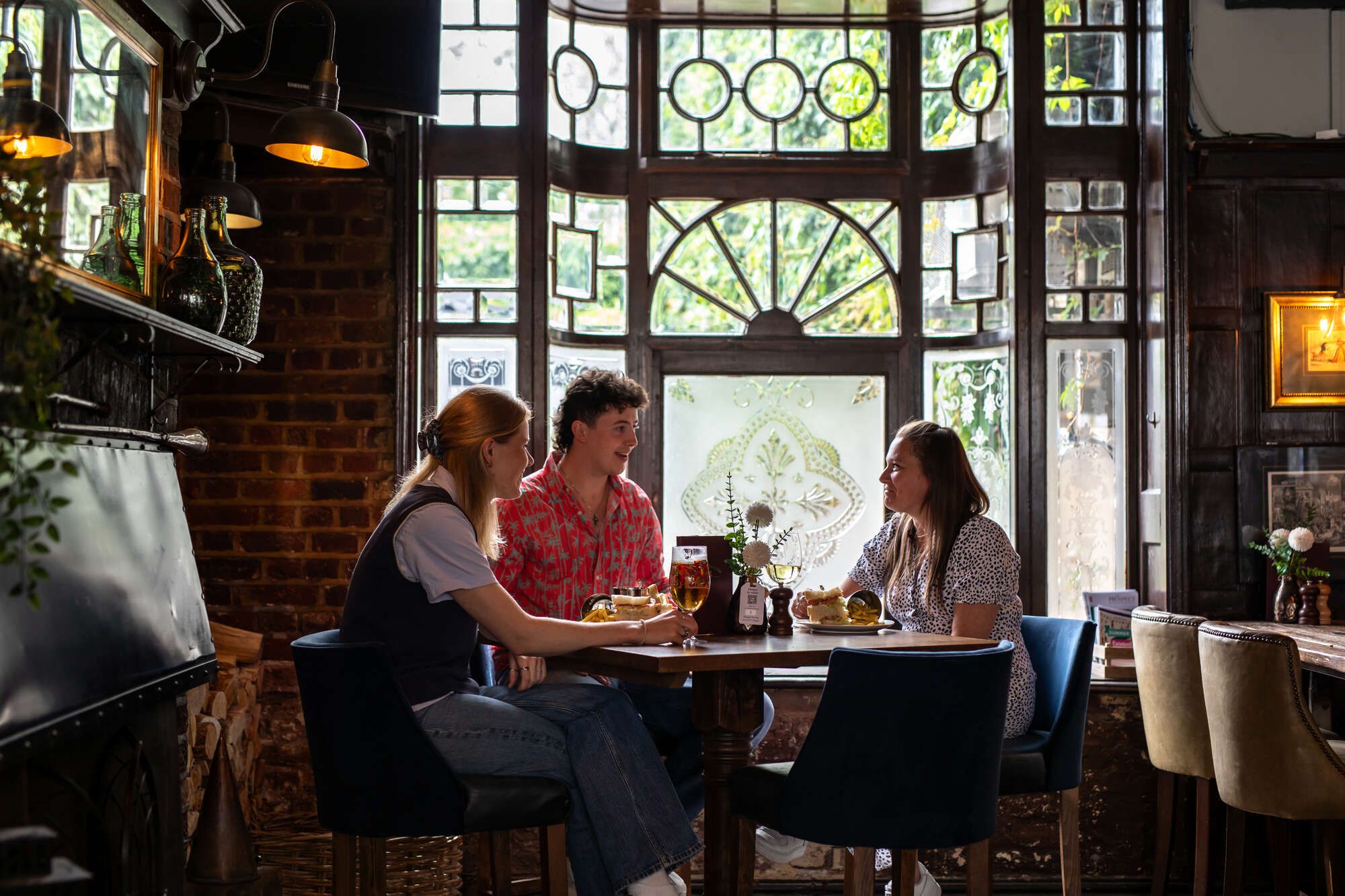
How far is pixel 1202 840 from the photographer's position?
3.81 meters

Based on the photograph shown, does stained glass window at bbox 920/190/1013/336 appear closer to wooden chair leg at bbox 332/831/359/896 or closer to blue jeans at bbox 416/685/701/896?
blue jeans at bbox 416/685/701/896

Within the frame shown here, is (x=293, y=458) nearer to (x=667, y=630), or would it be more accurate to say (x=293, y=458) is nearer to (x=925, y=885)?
(x=667, y=630)

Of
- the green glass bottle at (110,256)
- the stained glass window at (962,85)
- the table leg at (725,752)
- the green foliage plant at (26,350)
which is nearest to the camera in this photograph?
the green foliage plant at (26,350)

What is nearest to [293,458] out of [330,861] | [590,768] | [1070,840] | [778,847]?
[330,861]

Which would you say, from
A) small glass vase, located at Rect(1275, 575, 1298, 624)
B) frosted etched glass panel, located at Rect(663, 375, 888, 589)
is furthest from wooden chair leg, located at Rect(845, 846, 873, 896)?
small glass vase, located at Rect(1275, 575, 1298, 624)

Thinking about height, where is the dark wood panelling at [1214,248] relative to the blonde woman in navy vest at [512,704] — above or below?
above

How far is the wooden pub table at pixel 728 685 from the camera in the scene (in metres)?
2.67

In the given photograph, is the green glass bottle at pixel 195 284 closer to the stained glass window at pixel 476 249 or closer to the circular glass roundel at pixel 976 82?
the stained glass window at pixel 476 249

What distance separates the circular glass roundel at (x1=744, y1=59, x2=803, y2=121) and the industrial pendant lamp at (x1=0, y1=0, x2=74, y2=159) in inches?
117

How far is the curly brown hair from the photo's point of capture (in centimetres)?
362

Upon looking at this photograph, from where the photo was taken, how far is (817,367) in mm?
4758

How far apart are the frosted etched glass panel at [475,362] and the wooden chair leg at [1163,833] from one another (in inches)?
95.2

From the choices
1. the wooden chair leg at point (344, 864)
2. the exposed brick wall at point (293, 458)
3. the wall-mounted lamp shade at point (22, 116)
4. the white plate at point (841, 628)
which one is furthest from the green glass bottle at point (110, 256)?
the white plate at point (841, 628)

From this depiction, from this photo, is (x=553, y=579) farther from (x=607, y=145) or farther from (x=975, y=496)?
(x=607, y=145)
